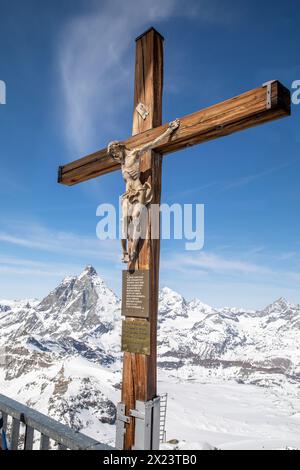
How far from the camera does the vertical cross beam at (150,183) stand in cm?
410

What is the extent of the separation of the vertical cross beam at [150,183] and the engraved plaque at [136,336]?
6 cm

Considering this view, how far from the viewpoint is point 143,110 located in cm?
500

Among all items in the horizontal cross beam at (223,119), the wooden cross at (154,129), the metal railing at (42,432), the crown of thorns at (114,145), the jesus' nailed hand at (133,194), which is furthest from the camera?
the crown of thorns at (114,145)

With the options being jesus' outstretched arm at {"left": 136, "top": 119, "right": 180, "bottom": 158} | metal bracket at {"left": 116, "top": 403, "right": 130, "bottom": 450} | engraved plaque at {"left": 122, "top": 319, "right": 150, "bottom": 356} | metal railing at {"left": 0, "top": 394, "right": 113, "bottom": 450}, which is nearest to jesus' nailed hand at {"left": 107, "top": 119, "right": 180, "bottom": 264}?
jesus' outstretched arm at {"left": 136, "top": 119, "right": 180, "bottom": 158}

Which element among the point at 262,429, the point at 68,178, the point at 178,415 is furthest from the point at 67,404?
the point at 68,178

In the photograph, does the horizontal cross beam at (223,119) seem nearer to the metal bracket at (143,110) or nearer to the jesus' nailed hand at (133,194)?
the jesus' nailed hand at (133,194)

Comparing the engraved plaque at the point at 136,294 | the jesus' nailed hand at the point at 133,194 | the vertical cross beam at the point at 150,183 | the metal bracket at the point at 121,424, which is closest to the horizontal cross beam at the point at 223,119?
the jesus' nailed hand at the point at 133,194

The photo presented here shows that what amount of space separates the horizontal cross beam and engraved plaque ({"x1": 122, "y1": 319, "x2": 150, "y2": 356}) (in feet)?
7.33

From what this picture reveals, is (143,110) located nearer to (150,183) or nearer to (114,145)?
(114,145)

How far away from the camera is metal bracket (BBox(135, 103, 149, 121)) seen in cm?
497

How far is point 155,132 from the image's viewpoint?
15.4ft

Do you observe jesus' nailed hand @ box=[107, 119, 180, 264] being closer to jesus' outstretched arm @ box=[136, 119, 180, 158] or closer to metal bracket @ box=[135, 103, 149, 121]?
jesus' outstretched arm @ box=[136, 119, 180, 158]

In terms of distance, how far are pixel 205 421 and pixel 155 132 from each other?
20382 centimetres
